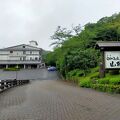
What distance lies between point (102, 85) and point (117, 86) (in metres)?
2.85

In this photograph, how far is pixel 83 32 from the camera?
52.5 m

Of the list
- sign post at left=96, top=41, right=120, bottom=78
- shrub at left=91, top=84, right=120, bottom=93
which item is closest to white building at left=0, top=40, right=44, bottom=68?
sign post at left=96, top=41, right=120, bottom=78

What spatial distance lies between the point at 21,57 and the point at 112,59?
74940mm

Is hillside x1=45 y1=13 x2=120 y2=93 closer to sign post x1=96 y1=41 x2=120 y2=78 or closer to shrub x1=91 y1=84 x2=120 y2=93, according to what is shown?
sign post x1=96 y1=41 x2=120 y2=78

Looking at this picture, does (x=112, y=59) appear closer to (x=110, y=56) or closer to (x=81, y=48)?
(x=110, y=56)

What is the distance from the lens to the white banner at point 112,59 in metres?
25.2

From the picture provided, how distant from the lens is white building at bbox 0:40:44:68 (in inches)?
3794

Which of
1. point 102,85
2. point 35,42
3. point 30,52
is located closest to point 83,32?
point 102,85

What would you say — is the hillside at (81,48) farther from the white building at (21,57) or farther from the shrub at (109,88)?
the white building at (21,57)

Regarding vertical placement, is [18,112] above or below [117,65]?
below

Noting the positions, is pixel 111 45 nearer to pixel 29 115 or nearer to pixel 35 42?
pixel 29 115

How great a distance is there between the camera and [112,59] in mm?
25375

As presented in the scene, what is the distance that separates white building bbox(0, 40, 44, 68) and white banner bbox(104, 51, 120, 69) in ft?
235

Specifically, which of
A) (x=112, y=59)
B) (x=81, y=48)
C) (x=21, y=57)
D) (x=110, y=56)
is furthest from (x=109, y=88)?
(x=21, y=57)
